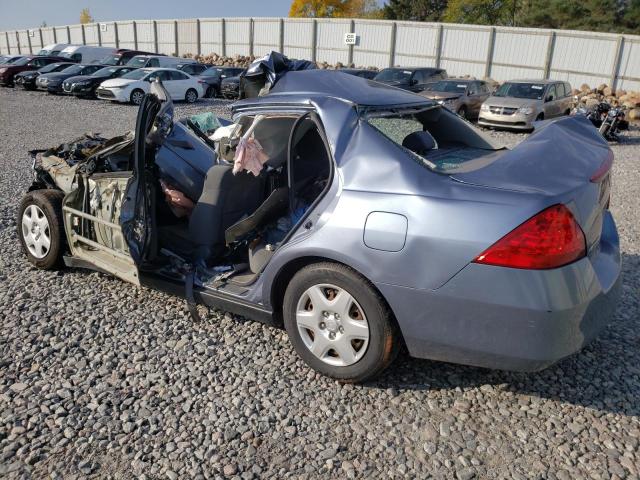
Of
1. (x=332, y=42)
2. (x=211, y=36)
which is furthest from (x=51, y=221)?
(x=211, y=36)

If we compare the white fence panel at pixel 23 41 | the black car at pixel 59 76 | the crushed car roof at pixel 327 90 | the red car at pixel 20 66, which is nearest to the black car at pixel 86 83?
the black car at pixel 59 76

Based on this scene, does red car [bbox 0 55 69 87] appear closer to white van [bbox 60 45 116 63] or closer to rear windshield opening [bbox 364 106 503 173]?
white van [bbox 60 45 116 63]

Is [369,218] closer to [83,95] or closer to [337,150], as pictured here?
[337,150]

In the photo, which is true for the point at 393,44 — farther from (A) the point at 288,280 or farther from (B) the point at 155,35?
(A) the point at 288,280

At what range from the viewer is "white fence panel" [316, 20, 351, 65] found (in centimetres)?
3519

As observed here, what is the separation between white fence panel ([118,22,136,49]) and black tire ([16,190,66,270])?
164 ft

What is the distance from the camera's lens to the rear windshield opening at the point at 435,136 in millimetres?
3289

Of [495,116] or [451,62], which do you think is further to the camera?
[451,62]

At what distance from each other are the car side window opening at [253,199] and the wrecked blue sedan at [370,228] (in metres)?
0.01

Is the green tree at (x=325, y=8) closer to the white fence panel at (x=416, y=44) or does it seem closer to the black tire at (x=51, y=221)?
the white fence panel at (x=416, y=44)

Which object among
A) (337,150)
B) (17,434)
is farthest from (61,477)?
(337,150)

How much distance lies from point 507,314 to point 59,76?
85.1 ft

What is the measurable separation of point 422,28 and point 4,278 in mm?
30982

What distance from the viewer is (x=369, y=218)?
290 centimetres
